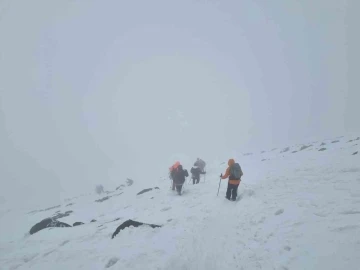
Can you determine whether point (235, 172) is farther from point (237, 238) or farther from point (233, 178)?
point (237, 238)

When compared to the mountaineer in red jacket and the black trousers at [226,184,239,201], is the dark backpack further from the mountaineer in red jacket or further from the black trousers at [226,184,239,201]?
the black trousers at [226,184,239,201]

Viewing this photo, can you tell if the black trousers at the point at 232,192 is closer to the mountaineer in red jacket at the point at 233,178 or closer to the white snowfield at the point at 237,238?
the mountaineer in red jacket at the point at 233,178

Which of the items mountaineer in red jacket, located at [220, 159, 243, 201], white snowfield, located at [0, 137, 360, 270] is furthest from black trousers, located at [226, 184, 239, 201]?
white snowfield, located at [0, 137, 360, 270]

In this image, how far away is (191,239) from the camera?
872 centimetres

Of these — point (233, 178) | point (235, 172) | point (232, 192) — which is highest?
point (235, 172)

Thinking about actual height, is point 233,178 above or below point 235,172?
below

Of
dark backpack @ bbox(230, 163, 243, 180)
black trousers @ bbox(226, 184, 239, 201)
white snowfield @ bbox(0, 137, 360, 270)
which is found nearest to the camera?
white snowfield @ bbox(0, 137, 360, 270)

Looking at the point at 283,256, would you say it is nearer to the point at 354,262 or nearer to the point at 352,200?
the point at 354,262

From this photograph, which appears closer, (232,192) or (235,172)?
(235,172)

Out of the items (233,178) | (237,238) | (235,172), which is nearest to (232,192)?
(233,178)

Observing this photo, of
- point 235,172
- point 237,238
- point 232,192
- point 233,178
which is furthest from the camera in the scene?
point 232,192

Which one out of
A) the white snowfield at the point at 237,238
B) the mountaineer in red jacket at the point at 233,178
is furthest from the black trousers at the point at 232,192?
the white snowfield at the point at 237,238

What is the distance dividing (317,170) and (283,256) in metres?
11.2

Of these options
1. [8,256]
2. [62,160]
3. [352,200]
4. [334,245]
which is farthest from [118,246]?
[62,160]
